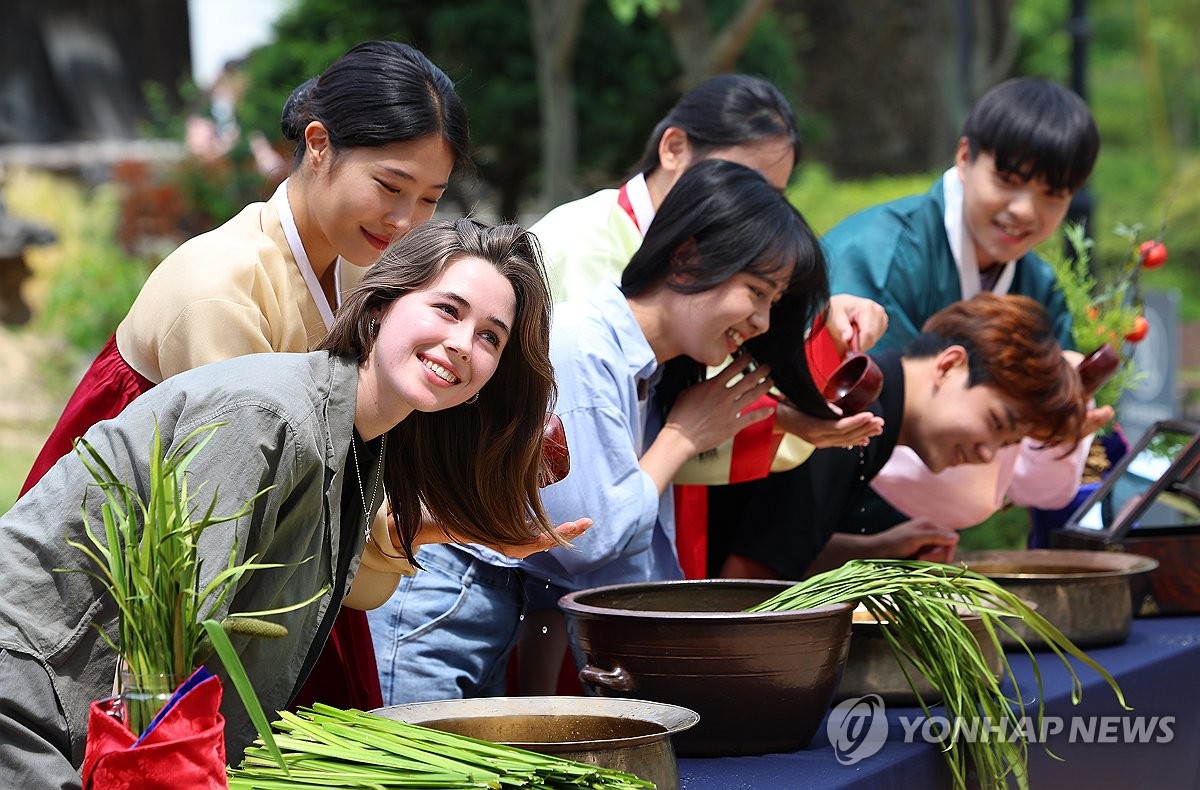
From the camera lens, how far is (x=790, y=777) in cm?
219

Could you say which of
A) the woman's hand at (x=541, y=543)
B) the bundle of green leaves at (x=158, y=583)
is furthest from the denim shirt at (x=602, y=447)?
the bundle of green leaves at (x=158, y=583)

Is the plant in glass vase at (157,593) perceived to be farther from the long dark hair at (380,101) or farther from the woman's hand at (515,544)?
the long dark hair at (380,101)

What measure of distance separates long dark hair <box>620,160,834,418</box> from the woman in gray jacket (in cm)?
56

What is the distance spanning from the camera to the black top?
3.00m

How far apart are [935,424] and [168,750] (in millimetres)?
2122

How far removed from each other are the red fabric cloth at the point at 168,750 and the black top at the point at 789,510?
1.56 meters

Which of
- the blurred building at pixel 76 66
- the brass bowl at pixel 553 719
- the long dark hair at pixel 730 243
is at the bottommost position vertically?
the brass bowl at pixel 553 719

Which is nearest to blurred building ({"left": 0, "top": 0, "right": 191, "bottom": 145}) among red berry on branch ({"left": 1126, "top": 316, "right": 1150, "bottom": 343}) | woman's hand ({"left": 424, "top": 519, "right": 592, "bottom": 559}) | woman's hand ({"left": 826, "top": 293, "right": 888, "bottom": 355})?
red berry on branch ({"left": 1126, "top": 316, "right": 1150, "bottom": 343})

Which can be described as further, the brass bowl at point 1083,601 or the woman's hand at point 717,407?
the brass bowl at point 1083,601

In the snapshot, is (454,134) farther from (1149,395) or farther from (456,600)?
(1149,395)

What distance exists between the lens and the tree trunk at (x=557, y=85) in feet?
26.5

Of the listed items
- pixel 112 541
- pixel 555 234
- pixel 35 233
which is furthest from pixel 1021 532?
pixel 35 233

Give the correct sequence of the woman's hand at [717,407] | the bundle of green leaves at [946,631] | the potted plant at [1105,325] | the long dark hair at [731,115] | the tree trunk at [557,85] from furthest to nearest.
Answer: the tree trunk at [557,85] < the potted plant at [1105,325] < the long dark hair at [731,115] < the woman's hand at [717,407] < the bundle of green leaves at [946,631]

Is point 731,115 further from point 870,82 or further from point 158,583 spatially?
point 870,82
